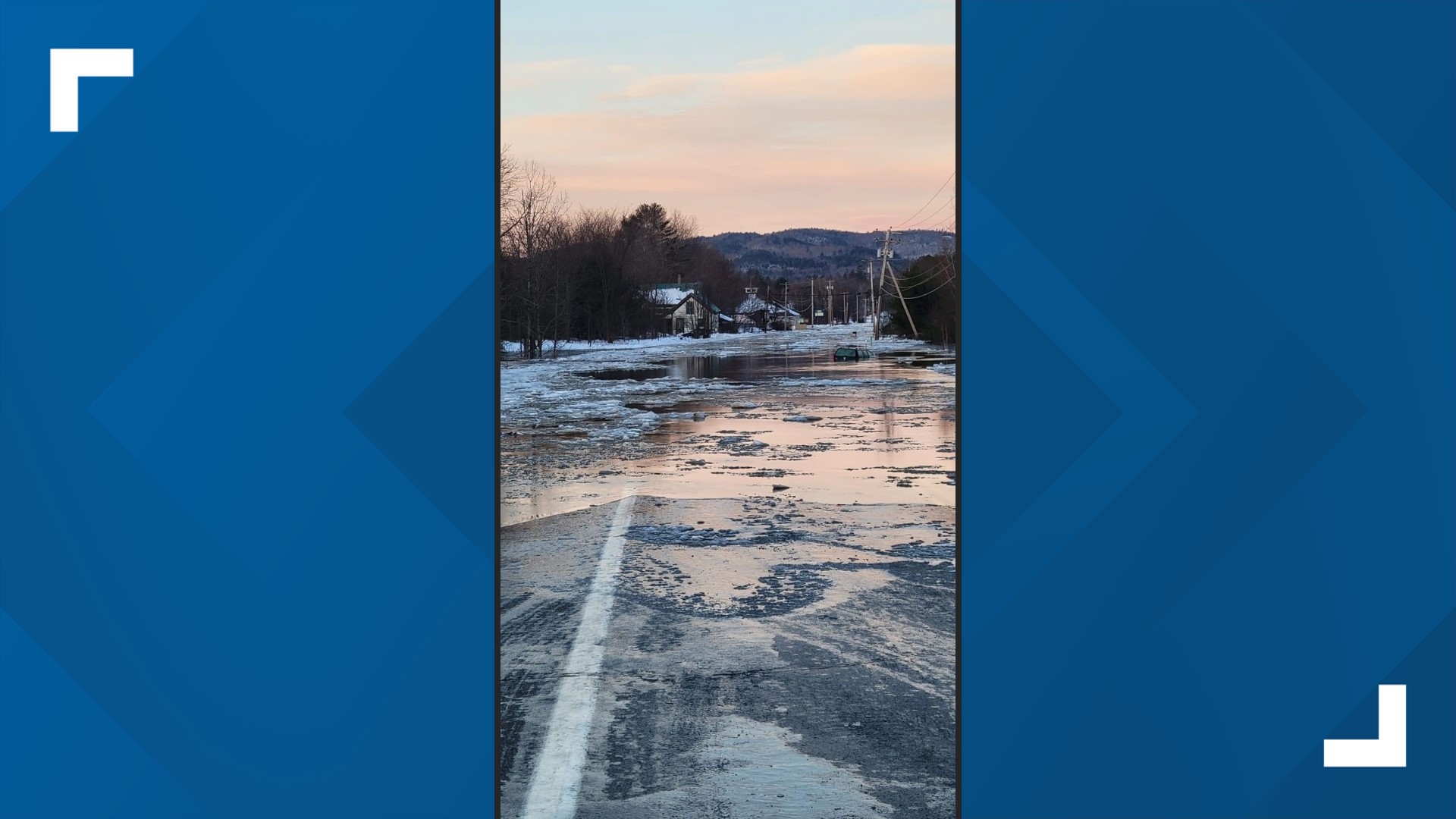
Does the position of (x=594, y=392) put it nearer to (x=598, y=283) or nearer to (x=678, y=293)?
(x=598, y=283)

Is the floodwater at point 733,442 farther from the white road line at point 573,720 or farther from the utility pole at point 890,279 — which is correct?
the utility pole at point 890,279

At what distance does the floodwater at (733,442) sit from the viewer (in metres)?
13.0

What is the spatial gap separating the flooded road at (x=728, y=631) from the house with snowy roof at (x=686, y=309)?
247 feet

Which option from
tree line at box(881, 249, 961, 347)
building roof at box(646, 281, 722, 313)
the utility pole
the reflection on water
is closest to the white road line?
the reflection on water

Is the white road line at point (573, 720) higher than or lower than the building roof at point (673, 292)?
lower
